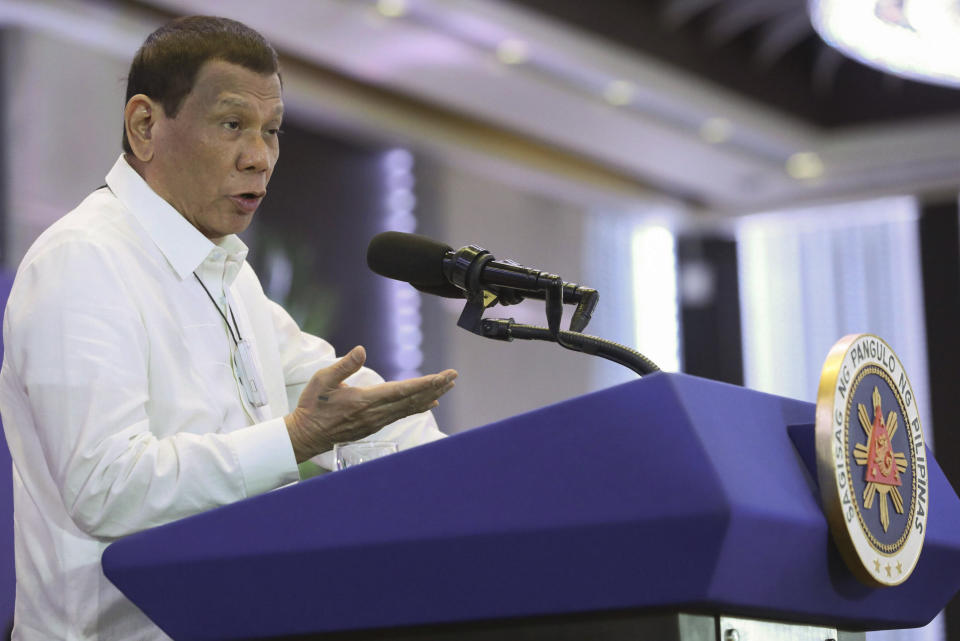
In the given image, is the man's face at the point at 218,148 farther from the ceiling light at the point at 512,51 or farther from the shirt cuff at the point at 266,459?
the ceiling light at the point at 512,51

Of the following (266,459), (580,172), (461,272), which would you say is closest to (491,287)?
(461,272)

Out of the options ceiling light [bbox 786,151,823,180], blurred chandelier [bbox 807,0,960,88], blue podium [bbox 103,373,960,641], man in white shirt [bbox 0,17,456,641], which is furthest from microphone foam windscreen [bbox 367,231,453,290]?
ceiling light [bbox 786,151,823,180]

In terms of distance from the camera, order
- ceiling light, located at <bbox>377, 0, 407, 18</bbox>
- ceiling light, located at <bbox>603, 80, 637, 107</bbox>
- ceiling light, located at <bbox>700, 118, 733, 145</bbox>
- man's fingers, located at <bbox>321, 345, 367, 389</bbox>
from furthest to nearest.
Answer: ceiling light, located at <bbox>700, 118, 733, 145</bbox>
ceiling light, located at <bbox>603, 80, 637, 107</bbox>
ceiling light, located at <bbox>377, 0, 407, 18</bbox>
man's fingers, located at <bbox>321, 345, 367, 389</bbox>

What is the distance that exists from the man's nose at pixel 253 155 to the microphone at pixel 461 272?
192mm

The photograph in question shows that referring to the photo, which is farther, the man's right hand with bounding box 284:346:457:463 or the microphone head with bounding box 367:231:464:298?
the microphone head with bounding box 367:231:464:298

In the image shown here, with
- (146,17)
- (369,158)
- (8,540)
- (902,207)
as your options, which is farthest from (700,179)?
(8,540)

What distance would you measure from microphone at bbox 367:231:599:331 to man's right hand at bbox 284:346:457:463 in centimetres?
13

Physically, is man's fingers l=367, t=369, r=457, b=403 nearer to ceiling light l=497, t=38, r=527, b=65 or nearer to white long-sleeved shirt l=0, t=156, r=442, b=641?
white long-sleeved shirt l=0, t=156, r=442, b=641

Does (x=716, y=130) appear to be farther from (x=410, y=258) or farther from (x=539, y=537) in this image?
(x=539, y=537)

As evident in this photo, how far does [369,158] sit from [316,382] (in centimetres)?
469

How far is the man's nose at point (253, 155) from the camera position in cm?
154

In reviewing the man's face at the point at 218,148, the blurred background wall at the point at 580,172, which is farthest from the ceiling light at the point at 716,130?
the man's face at the point at 218,148

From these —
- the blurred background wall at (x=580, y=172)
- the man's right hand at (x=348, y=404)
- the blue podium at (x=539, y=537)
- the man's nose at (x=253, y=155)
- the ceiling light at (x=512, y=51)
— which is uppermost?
the ceiling light at (x=512, y=51)

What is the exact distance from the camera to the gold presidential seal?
1.10 meters
